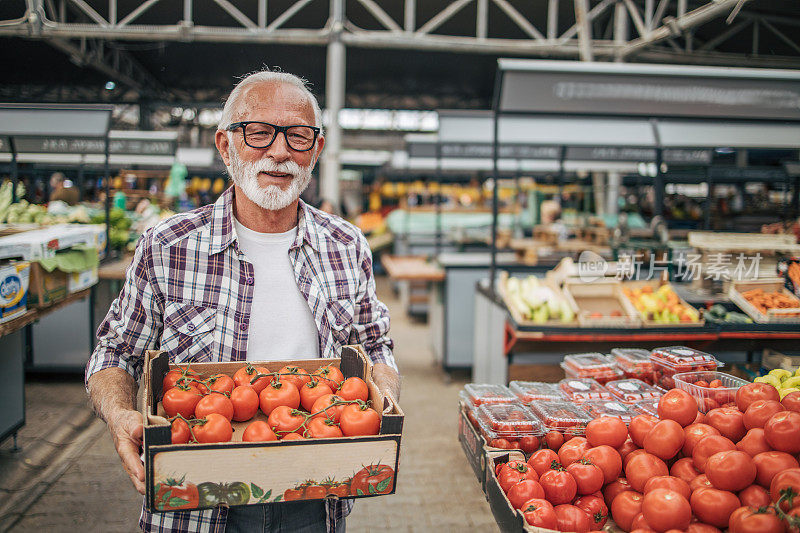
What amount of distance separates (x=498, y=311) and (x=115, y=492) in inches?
124

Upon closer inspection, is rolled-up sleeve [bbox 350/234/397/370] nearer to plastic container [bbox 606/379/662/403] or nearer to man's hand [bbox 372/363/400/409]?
man's hand [bbox 372/363/400/409]

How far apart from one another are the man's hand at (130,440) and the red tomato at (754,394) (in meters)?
1.84

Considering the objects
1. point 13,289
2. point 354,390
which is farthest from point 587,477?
point 13,289

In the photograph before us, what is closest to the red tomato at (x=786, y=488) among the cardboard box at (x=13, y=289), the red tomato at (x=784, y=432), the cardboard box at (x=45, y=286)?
the red tomato at (x=784, y=432)

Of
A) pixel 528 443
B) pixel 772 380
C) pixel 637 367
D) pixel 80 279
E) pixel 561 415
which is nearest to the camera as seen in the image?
pixel 528 443

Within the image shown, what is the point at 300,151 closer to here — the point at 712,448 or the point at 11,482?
the point at 712,448

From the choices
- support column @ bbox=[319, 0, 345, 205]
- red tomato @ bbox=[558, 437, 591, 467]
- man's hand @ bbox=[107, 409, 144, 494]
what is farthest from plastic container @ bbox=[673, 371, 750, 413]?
support column @ bbox=[319, 0, 345, 205]

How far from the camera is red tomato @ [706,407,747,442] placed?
1.79 meters

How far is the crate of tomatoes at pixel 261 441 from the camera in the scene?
50.2 inches

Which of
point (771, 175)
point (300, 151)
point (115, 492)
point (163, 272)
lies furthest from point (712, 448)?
point (771, 175)

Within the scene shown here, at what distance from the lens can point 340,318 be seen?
2049 millimetres

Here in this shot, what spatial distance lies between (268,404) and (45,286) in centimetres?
339

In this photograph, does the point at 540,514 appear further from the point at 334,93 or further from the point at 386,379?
the point at 334,93

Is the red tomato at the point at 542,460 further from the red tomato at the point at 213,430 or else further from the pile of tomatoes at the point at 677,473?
the red tomato at the point at 213,430
